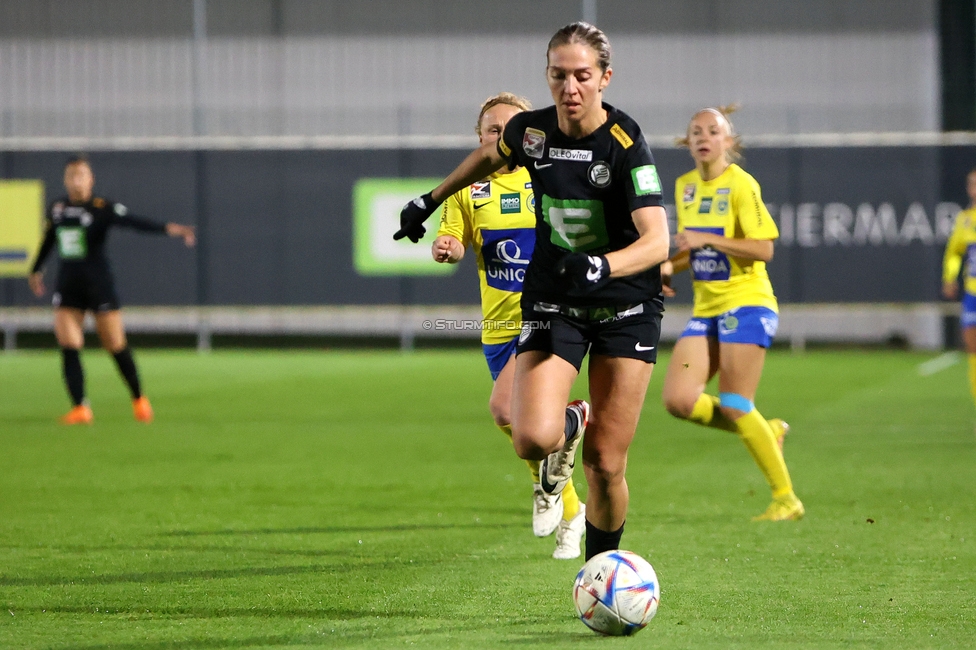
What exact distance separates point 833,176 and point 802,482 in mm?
15136

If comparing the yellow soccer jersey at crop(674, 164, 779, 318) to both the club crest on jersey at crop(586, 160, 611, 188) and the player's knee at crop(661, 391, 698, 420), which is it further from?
the club crest on jersey at crop(586, 160, 611, 188)

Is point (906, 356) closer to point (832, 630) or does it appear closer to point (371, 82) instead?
point (371, 82)

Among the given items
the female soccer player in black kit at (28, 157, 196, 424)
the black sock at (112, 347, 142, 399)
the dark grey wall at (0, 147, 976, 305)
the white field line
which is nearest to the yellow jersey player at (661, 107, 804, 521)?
the female soccer player in black kit at (28, 157, 196, 424)

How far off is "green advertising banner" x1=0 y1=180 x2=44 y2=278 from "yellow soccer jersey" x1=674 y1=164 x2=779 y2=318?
1823 centimetres

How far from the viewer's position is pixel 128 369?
13.5m

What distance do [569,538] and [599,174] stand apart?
224 centimetres

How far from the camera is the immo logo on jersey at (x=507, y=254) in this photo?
722cm

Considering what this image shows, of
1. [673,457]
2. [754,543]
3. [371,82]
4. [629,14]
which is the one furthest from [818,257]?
[754,543]

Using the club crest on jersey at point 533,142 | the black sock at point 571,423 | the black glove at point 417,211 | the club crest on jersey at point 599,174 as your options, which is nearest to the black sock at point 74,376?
the black sock at point 571,423

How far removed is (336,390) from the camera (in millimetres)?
17094

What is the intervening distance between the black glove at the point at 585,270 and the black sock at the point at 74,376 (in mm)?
9308

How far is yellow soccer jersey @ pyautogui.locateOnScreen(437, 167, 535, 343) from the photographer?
7219 millimetres

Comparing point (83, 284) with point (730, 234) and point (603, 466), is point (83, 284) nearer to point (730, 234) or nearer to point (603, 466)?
point (730, 234)

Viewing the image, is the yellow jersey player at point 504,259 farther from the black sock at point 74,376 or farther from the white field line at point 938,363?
the white field line at point 938,363
